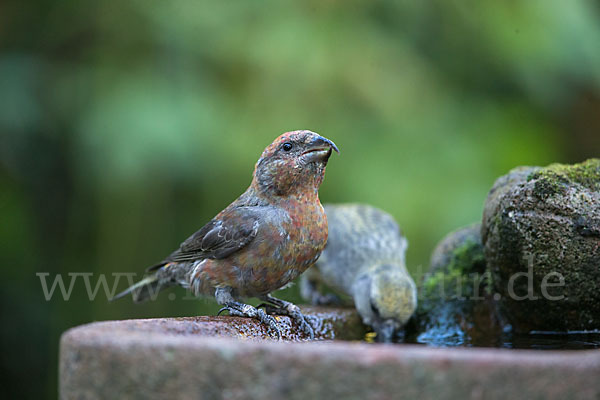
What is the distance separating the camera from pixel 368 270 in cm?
484

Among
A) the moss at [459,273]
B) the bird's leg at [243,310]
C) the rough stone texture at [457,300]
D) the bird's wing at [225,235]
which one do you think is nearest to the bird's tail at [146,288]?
the bird's wing at [225,235]

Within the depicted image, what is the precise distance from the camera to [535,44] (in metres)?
7.14

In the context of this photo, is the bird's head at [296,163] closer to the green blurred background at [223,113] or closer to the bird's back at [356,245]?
the bird's back at [356,245]

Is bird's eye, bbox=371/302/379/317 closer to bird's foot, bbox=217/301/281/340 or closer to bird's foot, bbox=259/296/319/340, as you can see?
bird's foot, bbox=259/296/319/340

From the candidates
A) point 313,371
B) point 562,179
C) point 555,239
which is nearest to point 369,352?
point 313,371

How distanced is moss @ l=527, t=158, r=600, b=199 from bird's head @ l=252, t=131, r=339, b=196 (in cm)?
104

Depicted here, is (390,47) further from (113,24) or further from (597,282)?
(597,282)

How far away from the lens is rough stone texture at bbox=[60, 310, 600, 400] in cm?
162

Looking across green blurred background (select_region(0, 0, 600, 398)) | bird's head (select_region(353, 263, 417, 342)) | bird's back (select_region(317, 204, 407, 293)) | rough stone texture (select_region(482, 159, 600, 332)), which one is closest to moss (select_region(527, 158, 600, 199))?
rough stone texture (select_region(482, 159, 600, 332))

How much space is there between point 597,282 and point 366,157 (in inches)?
155

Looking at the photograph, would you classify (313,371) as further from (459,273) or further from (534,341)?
(459,273)

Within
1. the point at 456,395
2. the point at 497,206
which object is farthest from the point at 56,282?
the point at 456,395

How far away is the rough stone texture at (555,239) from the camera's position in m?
3.14

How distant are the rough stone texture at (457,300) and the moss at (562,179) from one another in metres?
1.16
